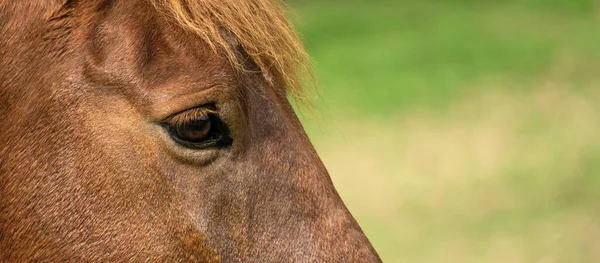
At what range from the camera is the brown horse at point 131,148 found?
2.72 metres

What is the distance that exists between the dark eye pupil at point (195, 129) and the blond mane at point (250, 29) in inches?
8.5

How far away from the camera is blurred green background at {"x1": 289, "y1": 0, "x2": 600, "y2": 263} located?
7574mm

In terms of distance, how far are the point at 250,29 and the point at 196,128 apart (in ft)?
1.25

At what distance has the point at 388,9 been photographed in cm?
1523

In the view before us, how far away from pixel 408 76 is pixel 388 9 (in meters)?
3.76

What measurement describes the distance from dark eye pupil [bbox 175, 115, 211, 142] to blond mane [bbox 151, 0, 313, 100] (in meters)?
0.22

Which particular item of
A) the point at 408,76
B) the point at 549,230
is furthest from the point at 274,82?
the point at 408,76

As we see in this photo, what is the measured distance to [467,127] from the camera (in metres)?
9.73

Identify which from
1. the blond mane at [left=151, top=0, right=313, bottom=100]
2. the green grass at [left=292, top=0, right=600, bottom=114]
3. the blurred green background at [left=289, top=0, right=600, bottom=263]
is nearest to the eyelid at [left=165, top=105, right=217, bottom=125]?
the blond mane at [left=151, top=0, right=313, bottom=100]

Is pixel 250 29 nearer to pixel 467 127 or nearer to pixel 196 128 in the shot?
pixel 196 128

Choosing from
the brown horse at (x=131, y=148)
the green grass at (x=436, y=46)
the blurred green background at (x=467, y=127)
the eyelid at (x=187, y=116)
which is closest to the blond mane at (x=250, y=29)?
the brown horse at (x=131, y=148)

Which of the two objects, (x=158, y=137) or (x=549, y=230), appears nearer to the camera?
(x=158, y=137)

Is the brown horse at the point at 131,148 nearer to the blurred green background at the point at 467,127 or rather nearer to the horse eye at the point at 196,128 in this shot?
the horse eye at the point at 196,128

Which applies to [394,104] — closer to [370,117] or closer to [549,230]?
[370,117]
